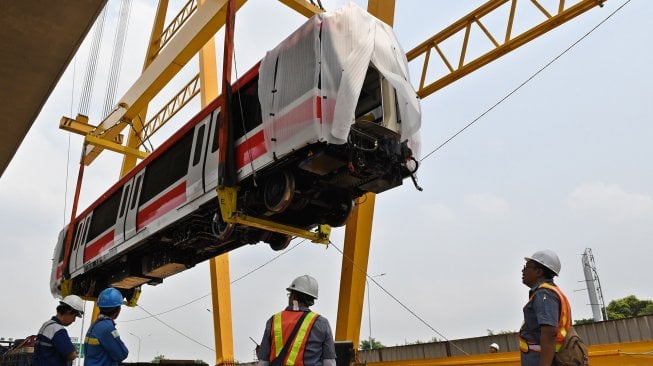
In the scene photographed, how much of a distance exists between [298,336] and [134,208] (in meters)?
5.86

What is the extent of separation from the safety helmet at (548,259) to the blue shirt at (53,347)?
3.29 m

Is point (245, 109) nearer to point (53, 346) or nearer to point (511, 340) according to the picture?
point (53, 346)

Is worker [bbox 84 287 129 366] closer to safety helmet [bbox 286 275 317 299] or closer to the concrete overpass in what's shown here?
safety helmet [bbox 286 275 317 299]

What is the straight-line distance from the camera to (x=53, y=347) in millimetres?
3762

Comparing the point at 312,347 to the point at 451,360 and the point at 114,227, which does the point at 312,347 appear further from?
the point at 114,227

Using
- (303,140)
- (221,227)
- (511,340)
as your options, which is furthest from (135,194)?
(511,340)

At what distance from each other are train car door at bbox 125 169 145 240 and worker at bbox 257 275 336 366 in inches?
214

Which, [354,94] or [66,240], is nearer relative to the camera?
[354,94]

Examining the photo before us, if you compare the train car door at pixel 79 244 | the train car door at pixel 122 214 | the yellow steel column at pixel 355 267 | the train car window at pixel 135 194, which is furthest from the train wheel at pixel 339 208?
the train car door at pixel 79 244

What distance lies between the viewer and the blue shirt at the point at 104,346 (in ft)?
11.3

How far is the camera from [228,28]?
21.3 ft

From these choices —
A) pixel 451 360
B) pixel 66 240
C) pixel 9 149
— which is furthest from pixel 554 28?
pixel 66 240

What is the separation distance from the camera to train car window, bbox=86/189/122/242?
29.4 feet

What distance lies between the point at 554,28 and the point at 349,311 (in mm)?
6447
